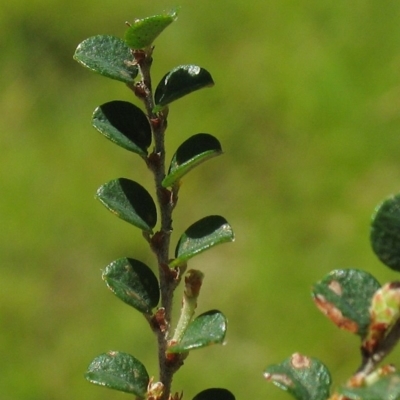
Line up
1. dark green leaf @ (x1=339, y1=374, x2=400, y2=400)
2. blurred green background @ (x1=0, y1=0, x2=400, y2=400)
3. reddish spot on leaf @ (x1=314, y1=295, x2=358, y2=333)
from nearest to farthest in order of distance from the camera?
dark green leaf @ (x1=339, y1=374, x2=400, y2=400), reddish spot on leaf @ (x1=314, y1=295, x2=358, y2=333), blurred green background @ (x1=0, y1=0, x2=400, y2=400)

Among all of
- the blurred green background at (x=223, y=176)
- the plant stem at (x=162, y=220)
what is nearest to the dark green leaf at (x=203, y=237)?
the plant stem at (x=162, y=220)

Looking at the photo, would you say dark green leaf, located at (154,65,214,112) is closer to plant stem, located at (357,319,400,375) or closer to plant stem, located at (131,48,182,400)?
plant stem, located at (131,48,182,400)

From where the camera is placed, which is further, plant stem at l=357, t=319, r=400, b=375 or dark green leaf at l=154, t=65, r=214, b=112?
dark green leaf at l=154, t=65, r=214, b=112

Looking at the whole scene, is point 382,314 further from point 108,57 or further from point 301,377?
point 108,57

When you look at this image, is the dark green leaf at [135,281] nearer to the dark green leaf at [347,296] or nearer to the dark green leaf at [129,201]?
the dark green leaf at [129,201]

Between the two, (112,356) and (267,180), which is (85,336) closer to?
(267,180)

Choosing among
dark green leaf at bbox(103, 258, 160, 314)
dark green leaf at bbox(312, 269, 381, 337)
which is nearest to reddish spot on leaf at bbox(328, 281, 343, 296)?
dark green leaf at bbox(312, 269, 381, 337)
